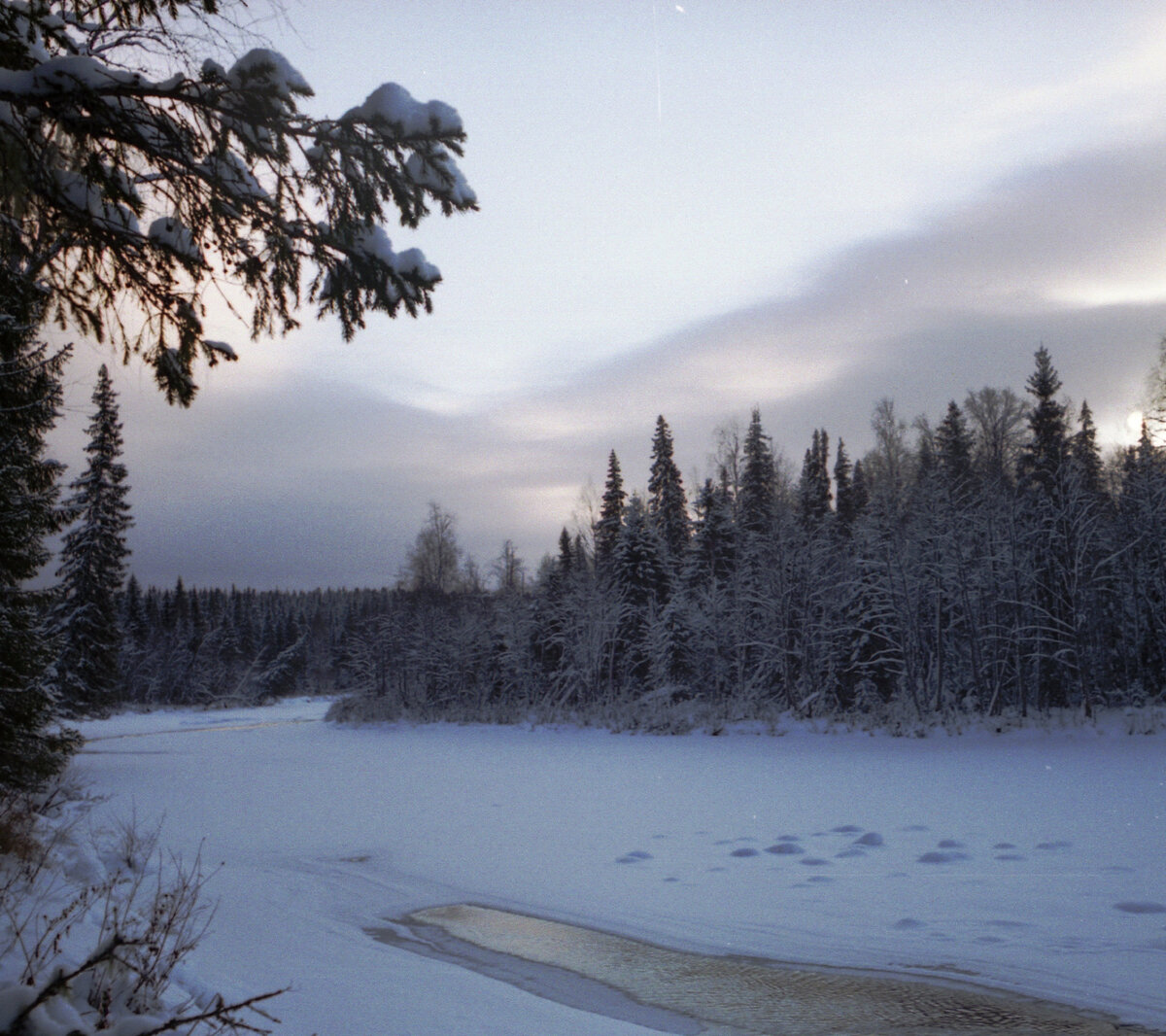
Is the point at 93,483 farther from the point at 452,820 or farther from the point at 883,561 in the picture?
the point at 883,561

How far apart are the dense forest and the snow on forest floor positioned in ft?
23.8

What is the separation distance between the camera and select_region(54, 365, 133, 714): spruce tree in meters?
27.8

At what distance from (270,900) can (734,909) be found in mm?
4181

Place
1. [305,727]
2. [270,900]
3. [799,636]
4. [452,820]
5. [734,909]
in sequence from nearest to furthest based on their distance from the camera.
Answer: [734,909] → [270,900] → [452,820] → [799,636] → [305,727]

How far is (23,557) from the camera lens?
36.7 feet

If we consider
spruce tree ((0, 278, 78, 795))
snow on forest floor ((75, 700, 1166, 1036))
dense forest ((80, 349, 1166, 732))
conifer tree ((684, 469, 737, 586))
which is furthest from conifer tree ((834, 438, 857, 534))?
A: spruce tree ((0, 278, 78, 795))

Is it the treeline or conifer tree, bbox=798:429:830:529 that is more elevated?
conifer tree, bbox=798:429:830:529

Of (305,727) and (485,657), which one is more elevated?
(485,657)

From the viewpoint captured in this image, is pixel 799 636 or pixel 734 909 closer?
pixel 734 909

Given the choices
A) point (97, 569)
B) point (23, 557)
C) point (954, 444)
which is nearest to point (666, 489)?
point (954, 444)

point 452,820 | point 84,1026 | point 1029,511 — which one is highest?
point 1029,511

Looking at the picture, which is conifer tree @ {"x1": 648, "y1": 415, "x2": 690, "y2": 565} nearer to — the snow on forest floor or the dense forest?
the dense forest

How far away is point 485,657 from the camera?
4419 cm

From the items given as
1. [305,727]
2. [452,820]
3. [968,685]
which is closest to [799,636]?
[968,685]
